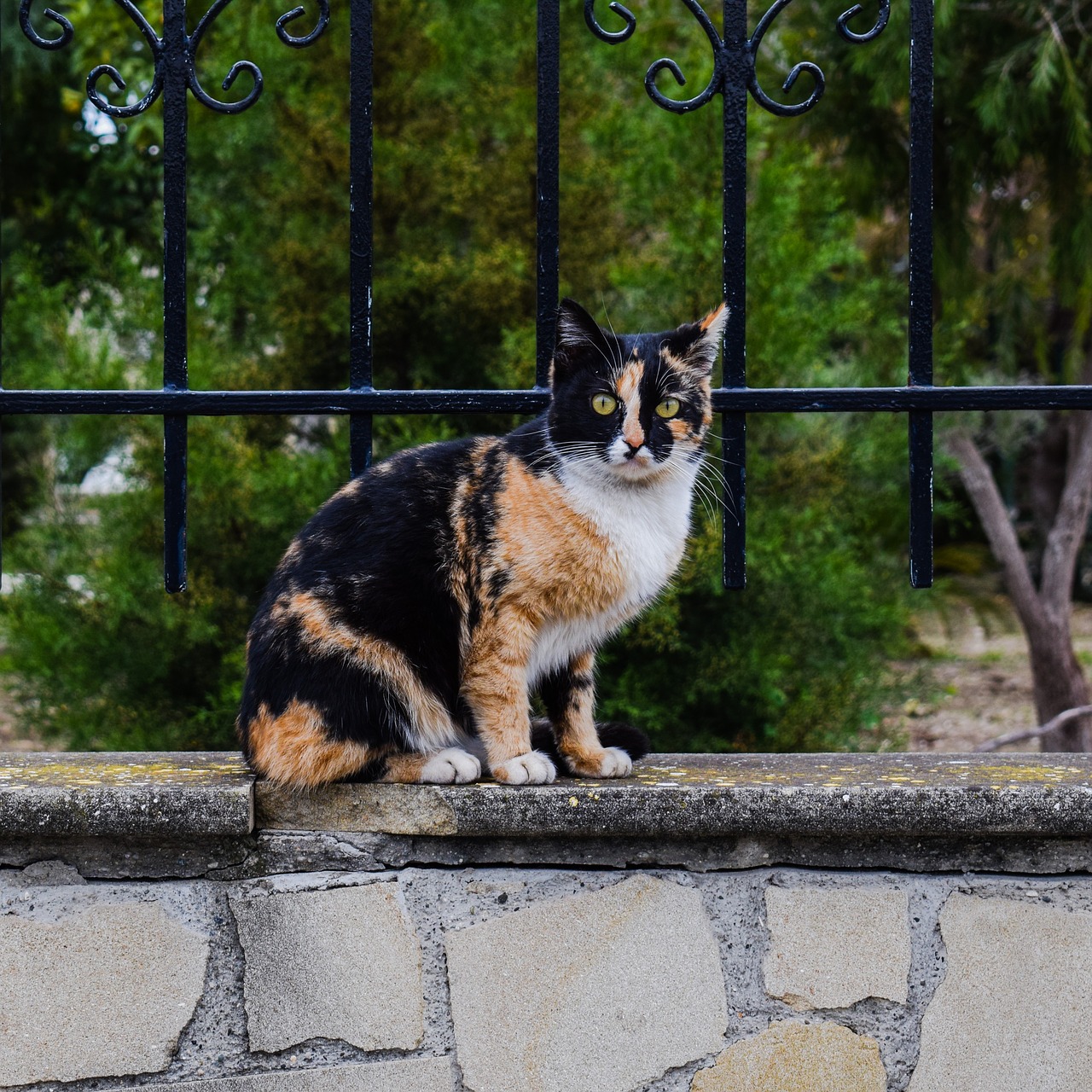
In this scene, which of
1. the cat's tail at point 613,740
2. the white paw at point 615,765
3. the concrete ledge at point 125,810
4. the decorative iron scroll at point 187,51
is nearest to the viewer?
the concrete ledge at point 125,810

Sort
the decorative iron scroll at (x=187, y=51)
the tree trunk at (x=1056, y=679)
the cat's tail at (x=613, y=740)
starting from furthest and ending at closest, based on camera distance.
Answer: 1. the tree trunk at (x=1056, y=679)
2. the cat's tail at (x=613, y=740)
3. the decorative iron scroll at (x=187, y=51)

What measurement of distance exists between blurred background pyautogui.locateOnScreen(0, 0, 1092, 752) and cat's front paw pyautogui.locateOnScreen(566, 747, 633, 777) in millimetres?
1900

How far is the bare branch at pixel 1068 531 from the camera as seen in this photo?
18.8 feet

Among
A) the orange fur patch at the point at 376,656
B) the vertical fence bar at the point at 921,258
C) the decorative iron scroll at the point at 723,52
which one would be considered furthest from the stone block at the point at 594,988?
the decorative iron scroll at the point at 723,52

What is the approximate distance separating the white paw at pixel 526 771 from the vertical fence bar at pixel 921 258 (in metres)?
0.69

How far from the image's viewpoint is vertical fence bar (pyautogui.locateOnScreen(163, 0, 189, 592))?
199cm

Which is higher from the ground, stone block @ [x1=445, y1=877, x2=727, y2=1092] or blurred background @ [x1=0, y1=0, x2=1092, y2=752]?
blurred background @ [x1=0, y1=0, x2=1092, y2=752]

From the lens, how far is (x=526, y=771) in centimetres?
190

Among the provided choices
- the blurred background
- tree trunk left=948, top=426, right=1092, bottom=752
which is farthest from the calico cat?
tree trunk left=948, top=426, right=1092, bottom=752

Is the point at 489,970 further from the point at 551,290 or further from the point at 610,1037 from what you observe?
the point at 551,290

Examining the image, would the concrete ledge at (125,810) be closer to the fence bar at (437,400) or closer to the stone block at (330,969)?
the stone block at (330,969)

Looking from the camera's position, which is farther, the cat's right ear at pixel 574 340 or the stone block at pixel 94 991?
the cat's right ear at pixel 574 340

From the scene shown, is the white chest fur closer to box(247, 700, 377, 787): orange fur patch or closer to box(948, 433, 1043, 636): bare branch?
box(247, 700, 377, 787): orange fur patch

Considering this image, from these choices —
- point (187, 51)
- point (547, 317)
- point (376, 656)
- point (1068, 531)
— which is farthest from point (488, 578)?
point (1068, 531)
